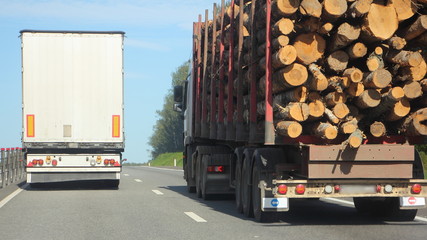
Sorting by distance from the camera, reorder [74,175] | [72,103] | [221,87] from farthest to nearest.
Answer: [74,175] < [72,103] < [221,87]

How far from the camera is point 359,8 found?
1031 centimetres

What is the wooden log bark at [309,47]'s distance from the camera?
10.6 m

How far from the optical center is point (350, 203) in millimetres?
15922

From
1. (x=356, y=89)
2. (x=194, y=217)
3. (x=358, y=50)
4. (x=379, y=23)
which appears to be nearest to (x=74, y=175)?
(x=194, y=217)

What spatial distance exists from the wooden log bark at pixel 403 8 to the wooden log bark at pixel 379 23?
0.30 feet

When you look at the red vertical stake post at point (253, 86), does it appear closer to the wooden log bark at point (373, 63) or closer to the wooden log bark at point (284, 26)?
the wooden log bark at point (284, 26)

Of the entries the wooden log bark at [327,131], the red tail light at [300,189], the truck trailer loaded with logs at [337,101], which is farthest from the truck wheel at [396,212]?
the wooden log bark at [327,131]

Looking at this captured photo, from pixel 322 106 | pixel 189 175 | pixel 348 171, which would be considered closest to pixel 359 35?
pixel 322 106

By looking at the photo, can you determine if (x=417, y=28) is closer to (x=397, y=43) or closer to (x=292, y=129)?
(x=397, y=43)

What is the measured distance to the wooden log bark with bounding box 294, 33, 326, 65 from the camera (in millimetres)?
10594

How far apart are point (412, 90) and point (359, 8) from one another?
1463mm

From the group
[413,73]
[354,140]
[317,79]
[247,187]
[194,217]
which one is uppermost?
[413,73]

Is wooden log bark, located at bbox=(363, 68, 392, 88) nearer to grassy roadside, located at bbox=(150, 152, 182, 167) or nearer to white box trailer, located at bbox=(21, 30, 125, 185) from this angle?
white box trailer, located at bbox=(21, 30, 125, 185)

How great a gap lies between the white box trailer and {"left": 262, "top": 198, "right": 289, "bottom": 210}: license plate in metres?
9.30
